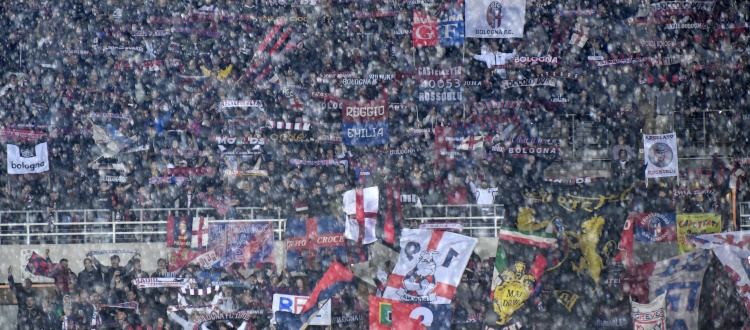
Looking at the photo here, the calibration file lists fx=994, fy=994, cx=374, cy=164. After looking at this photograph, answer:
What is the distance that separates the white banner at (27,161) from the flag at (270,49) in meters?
3.00

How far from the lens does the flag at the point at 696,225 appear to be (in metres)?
13.4

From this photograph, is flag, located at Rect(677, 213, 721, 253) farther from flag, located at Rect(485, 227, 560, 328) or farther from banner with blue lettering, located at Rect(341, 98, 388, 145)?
Result: banner with blue lettering, located at Rect(341, 98, 388, 145)

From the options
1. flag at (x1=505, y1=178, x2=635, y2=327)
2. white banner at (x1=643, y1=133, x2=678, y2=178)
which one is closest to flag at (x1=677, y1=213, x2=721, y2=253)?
white banner at (x1=643, y1=133, x2=678, y2=178)

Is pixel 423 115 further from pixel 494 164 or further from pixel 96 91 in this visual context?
pixel 96 91

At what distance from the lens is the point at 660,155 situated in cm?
1362

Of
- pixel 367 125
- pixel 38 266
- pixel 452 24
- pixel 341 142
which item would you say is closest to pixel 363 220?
pixel 341 142

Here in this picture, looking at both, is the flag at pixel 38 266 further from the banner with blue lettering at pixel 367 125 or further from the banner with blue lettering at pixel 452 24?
the banner with blue lettering at pixel 452 24

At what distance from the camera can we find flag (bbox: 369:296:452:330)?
1298 cm

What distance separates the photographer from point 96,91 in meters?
14.2

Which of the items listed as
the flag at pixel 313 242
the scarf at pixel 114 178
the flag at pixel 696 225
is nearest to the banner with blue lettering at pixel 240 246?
the flag at pixel 313 242

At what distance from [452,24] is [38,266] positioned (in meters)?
6.62

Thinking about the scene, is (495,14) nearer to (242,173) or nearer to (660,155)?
(660,155)

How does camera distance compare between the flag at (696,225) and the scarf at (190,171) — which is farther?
the scarf at (190,171)

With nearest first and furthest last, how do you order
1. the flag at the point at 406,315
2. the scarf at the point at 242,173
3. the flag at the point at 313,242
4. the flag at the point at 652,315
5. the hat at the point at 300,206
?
1. the flag at the point at 652,315
2. the flag at the point at 406,315
3. the flag at the point at 313,242
4. the hat at the point at 300,206
5. the scarf at the point at 242,173
